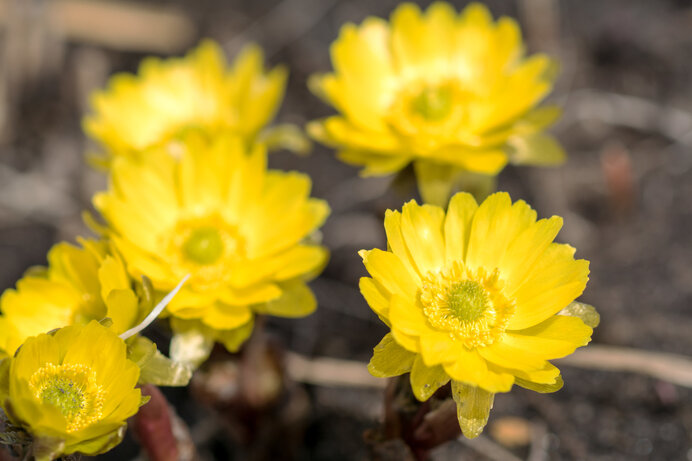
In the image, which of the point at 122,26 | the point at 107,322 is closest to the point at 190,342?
the point at 107,322

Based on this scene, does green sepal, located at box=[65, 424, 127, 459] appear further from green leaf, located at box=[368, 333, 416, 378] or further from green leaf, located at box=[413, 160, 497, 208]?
green leaf, located at box=[413, 160, 497, 208]

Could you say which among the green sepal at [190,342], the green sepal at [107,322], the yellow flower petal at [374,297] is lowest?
the green sepal at [190,342]

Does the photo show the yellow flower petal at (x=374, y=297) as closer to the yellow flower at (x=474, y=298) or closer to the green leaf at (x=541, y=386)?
the yellow flower at (x=474, y=298)

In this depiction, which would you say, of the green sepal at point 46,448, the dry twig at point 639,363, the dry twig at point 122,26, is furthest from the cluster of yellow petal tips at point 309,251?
the dry twig at point 122,26

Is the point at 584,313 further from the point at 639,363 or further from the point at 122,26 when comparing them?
the point at 122,26

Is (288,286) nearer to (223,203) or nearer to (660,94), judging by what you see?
(223,203)

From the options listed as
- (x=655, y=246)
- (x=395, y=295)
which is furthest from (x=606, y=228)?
(x=395, y=295)
